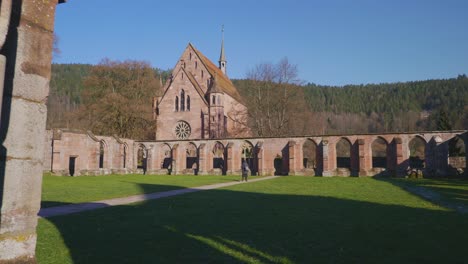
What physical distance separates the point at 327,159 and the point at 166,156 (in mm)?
19297

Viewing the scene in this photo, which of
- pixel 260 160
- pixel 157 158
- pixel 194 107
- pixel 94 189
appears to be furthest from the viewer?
pixel 194 107

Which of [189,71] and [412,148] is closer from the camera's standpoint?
[189,71]

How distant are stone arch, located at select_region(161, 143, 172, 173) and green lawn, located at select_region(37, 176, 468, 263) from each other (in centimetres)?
2983

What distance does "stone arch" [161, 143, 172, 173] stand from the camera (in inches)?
1559

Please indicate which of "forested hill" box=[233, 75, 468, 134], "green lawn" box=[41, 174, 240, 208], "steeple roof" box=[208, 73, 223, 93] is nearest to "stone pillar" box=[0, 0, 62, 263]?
"green lawn" box=[41, 174, 240, 208]

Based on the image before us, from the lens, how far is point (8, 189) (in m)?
2.89

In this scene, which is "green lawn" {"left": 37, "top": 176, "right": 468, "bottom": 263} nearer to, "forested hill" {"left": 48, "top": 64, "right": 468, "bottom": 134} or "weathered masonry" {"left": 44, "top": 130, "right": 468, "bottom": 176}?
"weathered masonry" {"left": 44, "top": 130, "right": 468, "bottom": 176}

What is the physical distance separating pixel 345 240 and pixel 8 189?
498 cm

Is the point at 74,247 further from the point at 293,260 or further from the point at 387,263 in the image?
the point at 387,263

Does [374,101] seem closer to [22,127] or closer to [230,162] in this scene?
[230,162]

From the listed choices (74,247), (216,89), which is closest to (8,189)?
(74,247)

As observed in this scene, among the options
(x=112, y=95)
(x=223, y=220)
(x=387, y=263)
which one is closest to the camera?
(x=387, y=263)

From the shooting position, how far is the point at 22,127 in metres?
2.98

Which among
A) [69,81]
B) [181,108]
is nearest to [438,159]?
[181,108]
